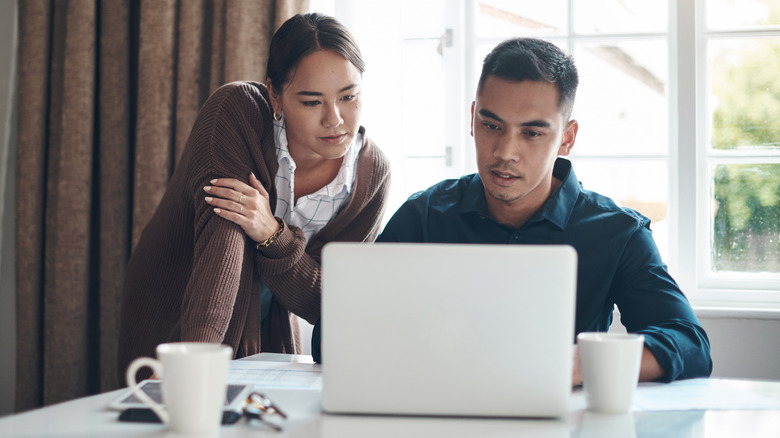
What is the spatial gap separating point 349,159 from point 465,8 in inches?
37.9

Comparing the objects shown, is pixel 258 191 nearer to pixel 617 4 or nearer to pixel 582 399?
pixel 582 399

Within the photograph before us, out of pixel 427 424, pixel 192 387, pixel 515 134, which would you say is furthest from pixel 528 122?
pixel 192 387

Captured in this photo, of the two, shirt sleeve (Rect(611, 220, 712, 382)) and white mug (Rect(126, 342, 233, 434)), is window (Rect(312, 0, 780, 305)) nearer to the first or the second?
shirt sleeve (Rect(611, 220, 712, 382))

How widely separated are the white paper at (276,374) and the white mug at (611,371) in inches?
14.4

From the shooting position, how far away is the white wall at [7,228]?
2477 mm

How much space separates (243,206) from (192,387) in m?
0.76

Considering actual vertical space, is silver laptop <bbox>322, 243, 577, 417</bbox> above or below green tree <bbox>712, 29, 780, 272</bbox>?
below

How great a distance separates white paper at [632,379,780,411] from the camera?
93cm

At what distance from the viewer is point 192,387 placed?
75 centimetres

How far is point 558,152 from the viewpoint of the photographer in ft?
5.00

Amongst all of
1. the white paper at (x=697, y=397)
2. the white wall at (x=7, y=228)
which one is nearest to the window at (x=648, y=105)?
the white wall at (x=7, y=228)

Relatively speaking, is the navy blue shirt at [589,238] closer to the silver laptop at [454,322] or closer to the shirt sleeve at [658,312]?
the shirt sleeve at [658,312]

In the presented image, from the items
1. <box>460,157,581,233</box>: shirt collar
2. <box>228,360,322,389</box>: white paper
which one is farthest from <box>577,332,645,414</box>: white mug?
<box>460,157,581,233</box>: shirt collar

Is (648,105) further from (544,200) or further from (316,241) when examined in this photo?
(316,241)
